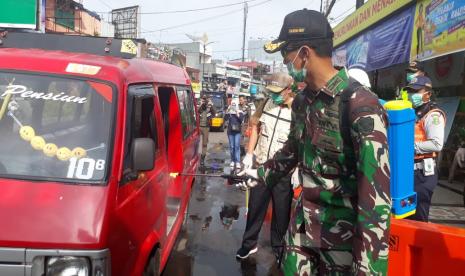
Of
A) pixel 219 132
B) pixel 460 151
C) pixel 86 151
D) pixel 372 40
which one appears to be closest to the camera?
pixel 86 151

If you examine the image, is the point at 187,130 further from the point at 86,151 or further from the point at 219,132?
the point at 219,132

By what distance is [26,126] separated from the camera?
2.82 meters

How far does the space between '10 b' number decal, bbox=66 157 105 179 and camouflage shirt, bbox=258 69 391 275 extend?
1.17 m

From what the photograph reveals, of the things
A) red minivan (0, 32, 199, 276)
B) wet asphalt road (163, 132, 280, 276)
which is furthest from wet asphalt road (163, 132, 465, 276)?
red minivan (0, 32, 199, 276)

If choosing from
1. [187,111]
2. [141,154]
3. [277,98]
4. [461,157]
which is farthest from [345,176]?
[461,157]

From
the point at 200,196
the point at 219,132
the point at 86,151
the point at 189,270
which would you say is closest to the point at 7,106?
the point at 86,151

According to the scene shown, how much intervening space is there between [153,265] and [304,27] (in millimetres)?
2009

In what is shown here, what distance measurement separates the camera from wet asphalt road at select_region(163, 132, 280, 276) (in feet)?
15.8

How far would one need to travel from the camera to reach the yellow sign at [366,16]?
10.2m

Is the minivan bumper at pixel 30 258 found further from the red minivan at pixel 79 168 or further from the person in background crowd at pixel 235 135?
the person in background crowd at pixel 235 135

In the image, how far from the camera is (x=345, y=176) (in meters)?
2.21

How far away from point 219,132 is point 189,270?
67.3 feet

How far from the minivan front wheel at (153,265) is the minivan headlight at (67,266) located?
864mm

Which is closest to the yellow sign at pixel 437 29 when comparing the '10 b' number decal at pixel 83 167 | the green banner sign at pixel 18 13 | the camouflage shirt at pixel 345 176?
the camouflage shirt at pixel 345 176
